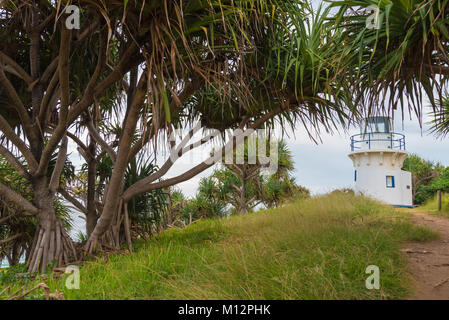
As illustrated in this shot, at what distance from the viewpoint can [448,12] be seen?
318 centimetres

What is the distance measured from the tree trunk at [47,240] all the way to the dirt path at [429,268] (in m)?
4.11

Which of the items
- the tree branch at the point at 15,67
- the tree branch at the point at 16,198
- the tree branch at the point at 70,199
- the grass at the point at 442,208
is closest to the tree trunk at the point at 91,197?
the tree branch at the point at 70,199

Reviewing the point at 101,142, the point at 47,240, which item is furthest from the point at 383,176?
the point at 47,240

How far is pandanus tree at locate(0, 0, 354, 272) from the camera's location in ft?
12.0

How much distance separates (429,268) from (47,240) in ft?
14.7

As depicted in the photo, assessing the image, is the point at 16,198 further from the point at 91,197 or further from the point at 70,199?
the point at 91,197

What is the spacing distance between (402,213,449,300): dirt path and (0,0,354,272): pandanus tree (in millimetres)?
2015

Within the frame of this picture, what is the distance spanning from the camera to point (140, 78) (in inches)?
146

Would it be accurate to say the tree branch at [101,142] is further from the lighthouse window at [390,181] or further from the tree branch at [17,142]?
the lighthouse window at [390,181]

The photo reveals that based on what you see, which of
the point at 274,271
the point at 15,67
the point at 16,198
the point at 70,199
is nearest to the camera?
the point at 274,271

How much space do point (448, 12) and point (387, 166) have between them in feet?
39.4

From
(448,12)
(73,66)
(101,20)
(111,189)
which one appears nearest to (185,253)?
(111,189)

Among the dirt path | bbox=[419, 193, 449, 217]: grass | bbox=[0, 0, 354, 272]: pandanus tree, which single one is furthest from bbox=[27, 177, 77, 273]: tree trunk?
bbox=[419, 193, 449, 217]: grass
